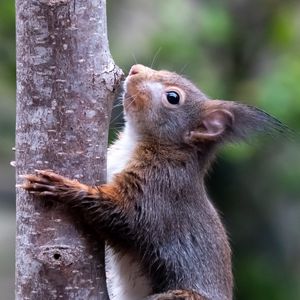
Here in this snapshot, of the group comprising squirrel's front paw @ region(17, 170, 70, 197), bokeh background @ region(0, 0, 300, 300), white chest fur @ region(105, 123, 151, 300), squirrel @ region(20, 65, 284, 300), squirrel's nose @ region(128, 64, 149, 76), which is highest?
squirrel's front paw @ region(17, 170, 70, 197)

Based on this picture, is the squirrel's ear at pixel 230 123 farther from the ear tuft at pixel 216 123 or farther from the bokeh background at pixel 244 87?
the bokeh background at pixel 244 87

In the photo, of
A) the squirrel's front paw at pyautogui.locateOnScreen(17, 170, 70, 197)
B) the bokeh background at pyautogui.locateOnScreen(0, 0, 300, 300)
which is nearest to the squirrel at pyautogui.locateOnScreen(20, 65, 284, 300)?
the squirrel's front paw at pyautogui.locateOnScreen(17, 170, 70, 197)

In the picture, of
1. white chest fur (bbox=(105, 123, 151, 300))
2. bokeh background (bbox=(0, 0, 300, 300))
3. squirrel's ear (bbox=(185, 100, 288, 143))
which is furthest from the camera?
bokeh background (bbox=(0, 0, 300, 300))

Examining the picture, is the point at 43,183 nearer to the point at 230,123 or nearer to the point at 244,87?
the point at 230,123

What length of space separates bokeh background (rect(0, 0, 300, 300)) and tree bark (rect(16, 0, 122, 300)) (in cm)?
398

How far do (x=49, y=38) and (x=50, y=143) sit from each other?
1.15 feet

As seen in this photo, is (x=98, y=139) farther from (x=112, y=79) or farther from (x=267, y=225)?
(x=267, y=225)

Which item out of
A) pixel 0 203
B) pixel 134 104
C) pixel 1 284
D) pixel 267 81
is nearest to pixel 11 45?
pixel 0 203

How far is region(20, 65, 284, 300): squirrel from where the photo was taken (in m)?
3.82

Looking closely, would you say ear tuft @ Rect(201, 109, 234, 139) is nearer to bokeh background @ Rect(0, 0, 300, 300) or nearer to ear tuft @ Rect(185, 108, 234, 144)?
ear tuft @ Rect(185, 108, 234, 144)

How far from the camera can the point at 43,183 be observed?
3.49m

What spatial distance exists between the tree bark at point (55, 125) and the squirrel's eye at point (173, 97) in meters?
1.07

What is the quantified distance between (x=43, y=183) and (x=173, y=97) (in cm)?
128

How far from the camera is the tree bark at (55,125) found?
3.48m
